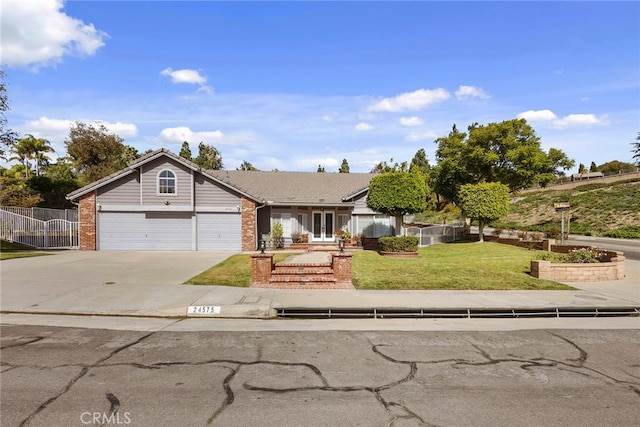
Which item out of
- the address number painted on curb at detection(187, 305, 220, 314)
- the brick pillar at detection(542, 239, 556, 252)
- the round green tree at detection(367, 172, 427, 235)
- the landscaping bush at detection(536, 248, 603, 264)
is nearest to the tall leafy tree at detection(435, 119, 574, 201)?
the brick pillar at detection(542, 239, 556, 252)

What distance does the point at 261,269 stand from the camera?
11508 millimetres

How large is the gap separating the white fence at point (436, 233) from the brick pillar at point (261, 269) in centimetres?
1604

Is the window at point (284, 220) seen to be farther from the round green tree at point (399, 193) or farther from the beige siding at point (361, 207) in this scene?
the round green tree at point (399, 193)

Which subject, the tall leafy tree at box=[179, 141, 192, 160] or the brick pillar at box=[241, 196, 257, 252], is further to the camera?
the tall leafy tree at box=[179, 141, 192, 160]

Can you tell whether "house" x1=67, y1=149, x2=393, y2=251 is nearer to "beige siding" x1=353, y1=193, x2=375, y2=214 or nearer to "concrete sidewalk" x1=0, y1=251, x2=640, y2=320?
"beige siding" x1=353, y1=193, x2=375, y2=214

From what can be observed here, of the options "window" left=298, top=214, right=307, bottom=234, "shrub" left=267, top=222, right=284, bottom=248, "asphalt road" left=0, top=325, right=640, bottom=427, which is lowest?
"asphalt road" left=0, top=325, right=640, bottom=427

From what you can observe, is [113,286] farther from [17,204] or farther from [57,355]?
[17,204]

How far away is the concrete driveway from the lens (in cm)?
876

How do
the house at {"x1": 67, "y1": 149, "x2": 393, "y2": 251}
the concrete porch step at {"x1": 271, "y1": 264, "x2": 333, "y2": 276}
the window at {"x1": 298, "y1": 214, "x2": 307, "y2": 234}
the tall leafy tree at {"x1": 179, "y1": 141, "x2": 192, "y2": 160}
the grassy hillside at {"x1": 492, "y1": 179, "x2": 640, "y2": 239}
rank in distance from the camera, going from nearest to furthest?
the concrete porch step at {"x1": 271, "y1": 264, "x2": 333, "y2": 276} < the house at {"x1": 67, "y1": 149, "x2": 393, "y2": 251} < the window at {"x1": 298, "y1": 214, "x2": 307, "y2": 234} < the grassy hillside at {"x1": 492, "y1": 179, "x2": 640, "y2": 239} < the tall leafy tree at {"x1": 179, "y1": 141, "x2": 192, "y2": 160}

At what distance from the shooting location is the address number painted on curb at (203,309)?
27.9 feet

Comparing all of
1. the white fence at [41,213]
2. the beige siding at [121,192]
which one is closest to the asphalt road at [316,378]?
the beige siding at [121,192]

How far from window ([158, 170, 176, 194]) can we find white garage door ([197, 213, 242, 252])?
2.21 meters

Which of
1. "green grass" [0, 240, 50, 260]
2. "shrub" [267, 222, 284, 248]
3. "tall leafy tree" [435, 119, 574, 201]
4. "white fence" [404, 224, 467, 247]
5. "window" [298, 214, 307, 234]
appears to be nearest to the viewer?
"green grass" [0, 240, 50, 260]

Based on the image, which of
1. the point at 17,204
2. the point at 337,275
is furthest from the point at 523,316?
the point at 17,204
